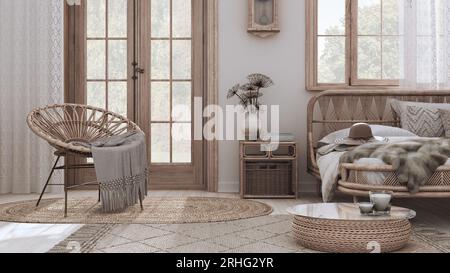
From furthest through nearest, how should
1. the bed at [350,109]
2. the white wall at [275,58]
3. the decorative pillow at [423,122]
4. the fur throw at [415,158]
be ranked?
the white wall at [275,58]
the bed at [350,109]
the decorative pillow at [423,122]
the fur throw at [415,158]

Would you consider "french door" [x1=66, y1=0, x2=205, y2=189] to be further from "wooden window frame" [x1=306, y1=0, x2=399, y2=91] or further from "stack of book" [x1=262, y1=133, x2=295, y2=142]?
"wooden window frame" [x1=306, y1=0, x2=399, y2=91]

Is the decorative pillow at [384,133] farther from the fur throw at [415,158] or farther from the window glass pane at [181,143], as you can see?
the window glass pane at [181,143]

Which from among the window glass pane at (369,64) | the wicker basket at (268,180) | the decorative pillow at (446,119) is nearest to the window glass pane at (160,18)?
the wicker basket at (268,180)

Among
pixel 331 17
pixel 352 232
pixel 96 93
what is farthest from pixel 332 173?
pixel 96 93

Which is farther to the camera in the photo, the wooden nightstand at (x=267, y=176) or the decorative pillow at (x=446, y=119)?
the wooden nightstand at (x=267, y=176)

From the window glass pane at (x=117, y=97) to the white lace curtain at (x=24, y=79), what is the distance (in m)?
0.50

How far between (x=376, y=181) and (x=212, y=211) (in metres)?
1.18

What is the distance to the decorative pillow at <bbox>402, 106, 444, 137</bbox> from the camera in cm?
452

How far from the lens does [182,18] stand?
18.0 feet

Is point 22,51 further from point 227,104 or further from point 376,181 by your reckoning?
point 376,181

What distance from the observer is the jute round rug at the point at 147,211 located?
3.57m

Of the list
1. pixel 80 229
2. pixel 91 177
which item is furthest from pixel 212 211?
pixel 91 177

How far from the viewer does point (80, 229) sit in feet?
10.7

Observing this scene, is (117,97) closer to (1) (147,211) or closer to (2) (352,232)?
(1) (147,211)
